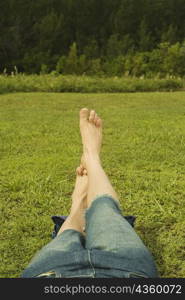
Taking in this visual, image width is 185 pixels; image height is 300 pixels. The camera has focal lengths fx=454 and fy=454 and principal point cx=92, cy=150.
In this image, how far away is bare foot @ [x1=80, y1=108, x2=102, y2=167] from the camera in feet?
7.51

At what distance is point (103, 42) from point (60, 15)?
4.25 ft

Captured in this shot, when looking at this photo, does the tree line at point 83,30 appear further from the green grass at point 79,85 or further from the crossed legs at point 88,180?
the crossed legs at point 88,180

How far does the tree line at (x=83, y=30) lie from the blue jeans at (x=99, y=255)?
9.44 m

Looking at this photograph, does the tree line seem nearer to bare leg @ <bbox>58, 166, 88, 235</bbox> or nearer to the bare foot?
the bare foot

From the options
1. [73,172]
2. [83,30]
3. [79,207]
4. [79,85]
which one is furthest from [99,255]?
[83,30]

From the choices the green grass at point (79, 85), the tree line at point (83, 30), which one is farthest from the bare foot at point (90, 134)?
the tree line at point (83, 30)

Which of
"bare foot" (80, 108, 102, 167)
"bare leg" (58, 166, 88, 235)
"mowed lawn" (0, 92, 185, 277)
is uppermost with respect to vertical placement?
"bare foot" (80, 108, 102, 167)

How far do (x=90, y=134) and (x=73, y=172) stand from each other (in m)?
0.31

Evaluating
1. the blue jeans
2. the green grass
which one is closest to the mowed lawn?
the blue jeans

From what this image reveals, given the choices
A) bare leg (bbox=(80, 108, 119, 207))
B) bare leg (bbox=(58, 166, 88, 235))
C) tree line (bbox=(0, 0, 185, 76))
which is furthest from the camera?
tree line (bbox=(0, 0, 185, 76))

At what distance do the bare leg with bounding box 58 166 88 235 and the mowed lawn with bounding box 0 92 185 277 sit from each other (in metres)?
0.14

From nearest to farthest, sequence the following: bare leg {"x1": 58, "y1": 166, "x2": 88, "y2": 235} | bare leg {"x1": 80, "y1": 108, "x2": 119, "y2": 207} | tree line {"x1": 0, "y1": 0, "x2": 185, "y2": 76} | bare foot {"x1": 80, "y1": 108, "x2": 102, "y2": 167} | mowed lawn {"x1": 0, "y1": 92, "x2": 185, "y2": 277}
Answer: bare leg {"x1": 58, "y1": 166, "x2": 88, "y2": 235} < bare leg {"x1": 80, "y1": 108, "x2": 119, "y2": 207} < mowed lawn {"x1": 0, "y1": 92, "x2": 185, "y2": 277} < bare foot {"x1": 80, "y1": 108, "x2": 102, "y2": 167} < tree line {"x1": 0, "y1": 0, "x2": 185, "y2": 76}

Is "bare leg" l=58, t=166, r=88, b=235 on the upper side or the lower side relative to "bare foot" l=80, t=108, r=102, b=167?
lower

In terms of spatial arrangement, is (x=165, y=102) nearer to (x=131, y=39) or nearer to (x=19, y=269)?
(x=19, y=269)
